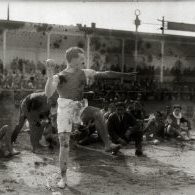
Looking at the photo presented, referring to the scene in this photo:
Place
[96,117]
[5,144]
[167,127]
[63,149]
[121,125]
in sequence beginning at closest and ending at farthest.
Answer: [63,149] < [96,117] < [5,144] < [121,125] < [167,127]

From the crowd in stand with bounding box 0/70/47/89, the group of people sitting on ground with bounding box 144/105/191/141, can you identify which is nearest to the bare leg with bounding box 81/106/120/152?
the group of people sitting on ground with bounding box 144/105/191/141

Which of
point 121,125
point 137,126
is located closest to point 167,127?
point 121,125

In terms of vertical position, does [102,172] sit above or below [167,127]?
below

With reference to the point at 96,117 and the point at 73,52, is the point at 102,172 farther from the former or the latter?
the point at 73,52

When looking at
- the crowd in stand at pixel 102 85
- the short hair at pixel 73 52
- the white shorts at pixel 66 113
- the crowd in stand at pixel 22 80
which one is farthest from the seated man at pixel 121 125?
the crowd in stand at pixel 22 80

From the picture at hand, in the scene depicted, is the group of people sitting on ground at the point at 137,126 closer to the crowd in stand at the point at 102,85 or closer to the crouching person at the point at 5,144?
the crouching person at the point at 5,144

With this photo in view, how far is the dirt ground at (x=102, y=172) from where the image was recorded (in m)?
6.11

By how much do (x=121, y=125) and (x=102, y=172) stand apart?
240 centimetres

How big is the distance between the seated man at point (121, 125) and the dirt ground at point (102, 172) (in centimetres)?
30

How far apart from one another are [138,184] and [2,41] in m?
19.1

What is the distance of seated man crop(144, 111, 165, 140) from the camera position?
455 inches

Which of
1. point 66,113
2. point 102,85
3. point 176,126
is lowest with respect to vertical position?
point 176,126

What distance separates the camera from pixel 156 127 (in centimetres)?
1180

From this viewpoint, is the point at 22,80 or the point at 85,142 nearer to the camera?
the point at 85,142
